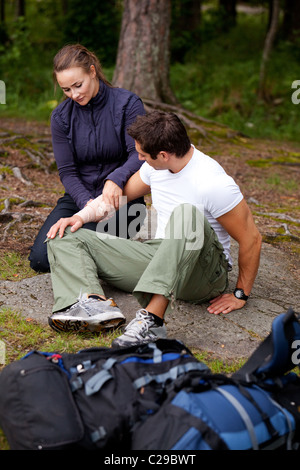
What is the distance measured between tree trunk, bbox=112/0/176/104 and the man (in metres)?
4.84

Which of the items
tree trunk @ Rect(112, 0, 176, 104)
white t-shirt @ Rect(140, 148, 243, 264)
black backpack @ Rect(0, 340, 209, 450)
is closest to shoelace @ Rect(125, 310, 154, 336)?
black backpack @ Rect(0, 340, 209, 450)

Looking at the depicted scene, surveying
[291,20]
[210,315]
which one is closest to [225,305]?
[210,315]

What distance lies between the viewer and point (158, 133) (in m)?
2.83

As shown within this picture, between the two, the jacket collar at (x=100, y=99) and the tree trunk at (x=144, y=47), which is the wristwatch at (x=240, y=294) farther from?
the tree trunk at (x=144, y=47)

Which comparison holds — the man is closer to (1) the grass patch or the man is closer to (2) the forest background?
(1) the grass patch

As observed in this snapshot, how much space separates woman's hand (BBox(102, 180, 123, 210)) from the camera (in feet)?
11.6

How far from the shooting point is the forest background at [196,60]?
32.9 feet

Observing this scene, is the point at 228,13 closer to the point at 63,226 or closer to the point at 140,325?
the point at 63,226

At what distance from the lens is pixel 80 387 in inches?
80.0

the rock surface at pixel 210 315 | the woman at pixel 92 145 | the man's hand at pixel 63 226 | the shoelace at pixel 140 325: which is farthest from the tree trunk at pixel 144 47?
the shoelace at pixel 140 325

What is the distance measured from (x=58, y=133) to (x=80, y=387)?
2257mm

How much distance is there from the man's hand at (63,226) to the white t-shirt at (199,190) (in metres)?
0.52

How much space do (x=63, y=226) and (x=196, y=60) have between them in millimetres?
10579

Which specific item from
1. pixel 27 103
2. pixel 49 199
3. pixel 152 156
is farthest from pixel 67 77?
pixel 27 103
